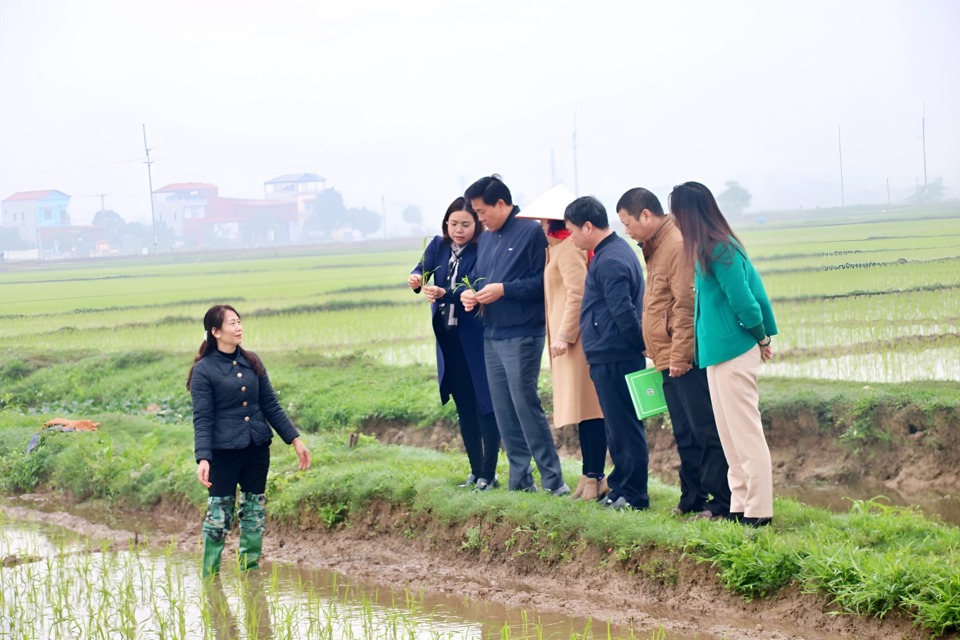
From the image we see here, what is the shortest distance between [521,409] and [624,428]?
65cm

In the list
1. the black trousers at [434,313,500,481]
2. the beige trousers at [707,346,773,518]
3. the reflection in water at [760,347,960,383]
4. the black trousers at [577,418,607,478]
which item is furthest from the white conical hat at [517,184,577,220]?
the reflection in water at [760,347,960,383]

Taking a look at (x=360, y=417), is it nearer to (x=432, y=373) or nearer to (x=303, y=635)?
(x=432, y=373)

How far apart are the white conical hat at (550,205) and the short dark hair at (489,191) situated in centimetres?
14

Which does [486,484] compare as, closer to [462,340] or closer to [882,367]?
[462,340]

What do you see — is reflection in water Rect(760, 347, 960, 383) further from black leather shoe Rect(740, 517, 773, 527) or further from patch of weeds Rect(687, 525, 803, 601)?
patch of weeds Rect(687, 525, 803, 601)

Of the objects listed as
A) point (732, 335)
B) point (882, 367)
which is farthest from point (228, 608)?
point (882, 367)

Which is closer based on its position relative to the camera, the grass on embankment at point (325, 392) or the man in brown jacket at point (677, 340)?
the man in brown jacket at point (677, 340)

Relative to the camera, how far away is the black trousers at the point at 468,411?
680 centimetres

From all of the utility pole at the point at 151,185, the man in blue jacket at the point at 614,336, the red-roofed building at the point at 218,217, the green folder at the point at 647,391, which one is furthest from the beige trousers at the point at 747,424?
the red-roofed building at the point at 218,217

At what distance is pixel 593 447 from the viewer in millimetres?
6316

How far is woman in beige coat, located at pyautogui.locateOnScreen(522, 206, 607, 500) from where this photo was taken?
6.18m

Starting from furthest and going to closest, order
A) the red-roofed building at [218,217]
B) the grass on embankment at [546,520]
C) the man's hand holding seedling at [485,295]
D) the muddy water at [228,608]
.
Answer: the red-roofed building at [218,217], the man's hand holding seedling at [485,295], the muddy water at [228,608], the grass on embankment at [546,520]

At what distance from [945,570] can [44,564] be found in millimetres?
4836

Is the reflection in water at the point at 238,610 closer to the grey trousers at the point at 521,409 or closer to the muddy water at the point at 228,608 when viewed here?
the muddy water at the point at 228,608
